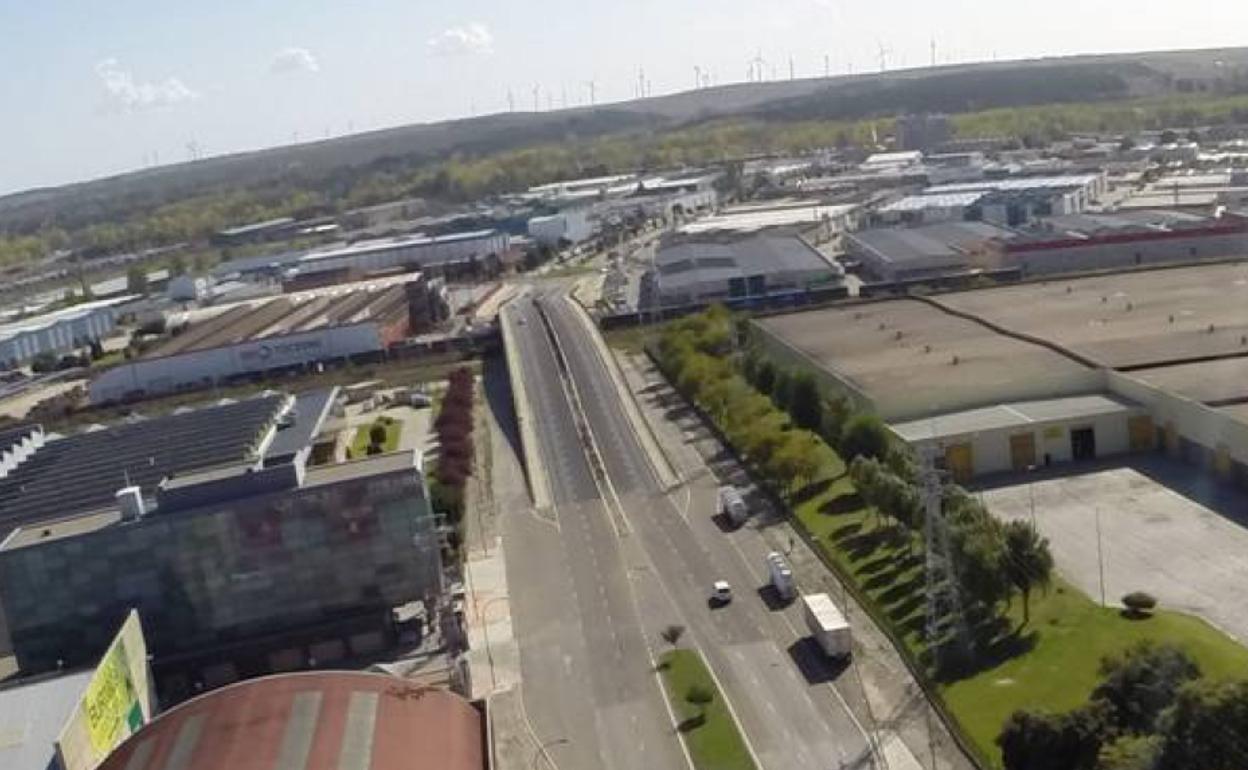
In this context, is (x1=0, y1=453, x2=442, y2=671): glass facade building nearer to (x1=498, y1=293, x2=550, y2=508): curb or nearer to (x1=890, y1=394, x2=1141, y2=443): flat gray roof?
(x1=498, y1=293, x2=550, y2=508): curb

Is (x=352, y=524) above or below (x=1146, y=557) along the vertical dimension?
above

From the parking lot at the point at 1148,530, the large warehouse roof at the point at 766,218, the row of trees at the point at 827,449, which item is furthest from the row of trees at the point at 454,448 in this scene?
the large warehouse roof at the point at 766,218

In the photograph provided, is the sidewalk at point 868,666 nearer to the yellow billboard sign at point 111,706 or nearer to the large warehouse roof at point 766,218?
the yellow billboard sign at point 111,706

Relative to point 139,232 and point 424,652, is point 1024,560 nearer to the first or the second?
point 424,652

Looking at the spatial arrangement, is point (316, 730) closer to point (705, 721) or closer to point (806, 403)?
point (705, 721)

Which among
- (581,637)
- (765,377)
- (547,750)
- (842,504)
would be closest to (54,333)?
(765,377)

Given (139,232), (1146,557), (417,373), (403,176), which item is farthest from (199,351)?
(403,176)
